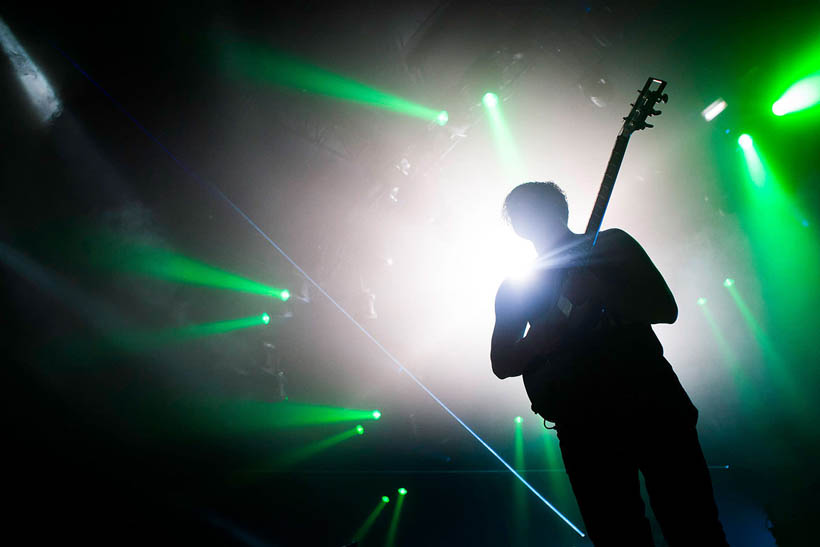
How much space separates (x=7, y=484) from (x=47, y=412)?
1.01 m

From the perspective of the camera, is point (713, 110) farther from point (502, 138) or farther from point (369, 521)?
point (369, 521)

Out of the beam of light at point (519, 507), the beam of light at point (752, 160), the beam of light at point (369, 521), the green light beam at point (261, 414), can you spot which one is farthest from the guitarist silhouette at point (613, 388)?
the beam of light at point (519, 507)

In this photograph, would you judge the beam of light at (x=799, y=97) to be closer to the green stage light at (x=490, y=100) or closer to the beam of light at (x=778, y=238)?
the beam of light at (x=778, y=238)

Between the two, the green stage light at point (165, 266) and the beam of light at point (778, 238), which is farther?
the beam of light at point (778, 238)

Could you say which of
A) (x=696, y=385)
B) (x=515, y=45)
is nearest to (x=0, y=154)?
(x=515, y=45)

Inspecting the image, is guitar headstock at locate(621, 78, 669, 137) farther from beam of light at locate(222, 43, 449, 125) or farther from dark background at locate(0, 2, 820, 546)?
beam of light at locate(222, 43, 449, 125)

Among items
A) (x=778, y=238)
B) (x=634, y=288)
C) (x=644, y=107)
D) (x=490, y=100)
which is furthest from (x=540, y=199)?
(x=778, y=238)

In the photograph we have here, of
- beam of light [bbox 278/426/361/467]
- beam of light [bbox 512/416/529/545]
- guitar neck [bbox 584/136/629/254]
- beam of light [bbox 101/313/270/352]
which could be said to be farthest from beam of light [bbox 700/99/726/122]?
beam of light [bbox 278/426/361/467]

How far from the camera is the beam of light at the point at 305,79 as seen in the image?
4375 mm

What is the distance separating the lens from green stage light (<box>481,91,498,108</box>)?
4552 mm

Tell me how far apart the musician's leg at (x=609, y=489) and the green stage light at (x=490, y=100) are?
170 inches

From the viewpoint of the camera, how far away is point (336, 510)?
7551 millimetres

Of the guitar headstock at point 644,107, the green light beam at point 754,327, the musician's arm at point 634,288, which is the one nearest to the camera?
the musician's arm at point 634,288

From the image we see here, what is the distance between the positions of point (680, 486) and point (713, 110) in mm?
6314
